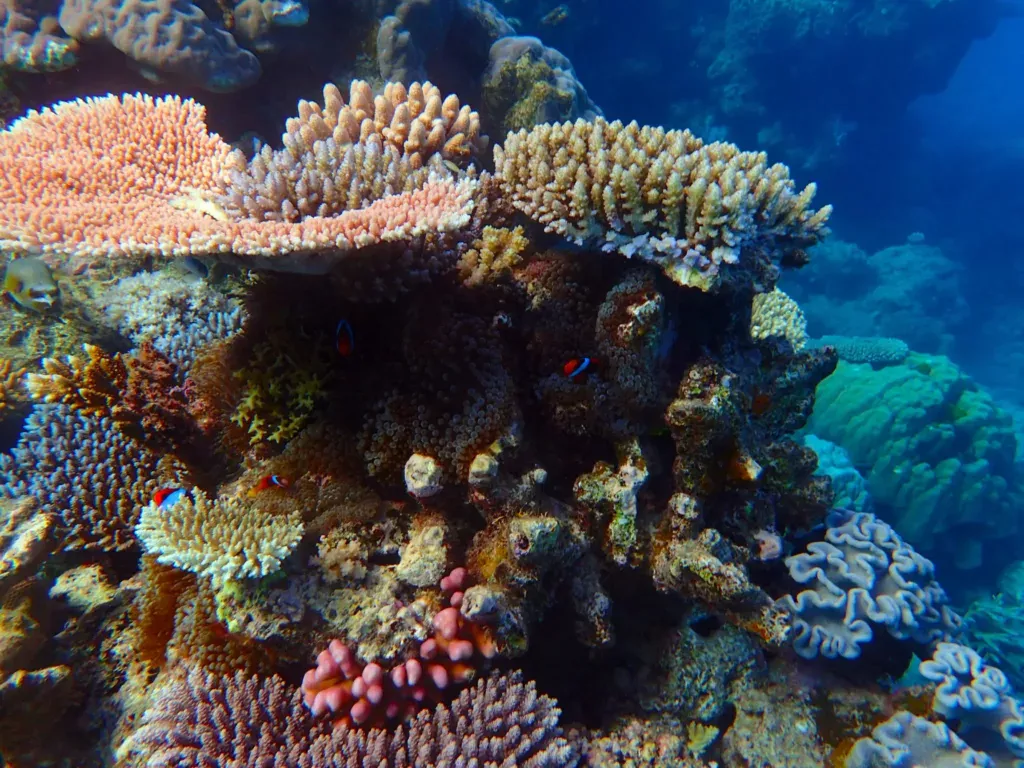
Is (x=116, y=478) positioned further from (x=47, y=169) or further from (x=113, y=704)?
(x=47, y=169)

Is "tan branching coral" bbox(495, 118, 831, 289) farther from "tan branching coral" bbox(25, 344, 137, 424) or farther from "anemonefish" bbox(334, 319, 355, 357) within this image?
"tan branching coral" bbox(25, 344, 137, 424)

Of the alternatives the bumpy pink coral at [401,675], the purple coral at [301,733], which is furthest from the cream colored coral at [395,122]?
the purple coral at [301,733]

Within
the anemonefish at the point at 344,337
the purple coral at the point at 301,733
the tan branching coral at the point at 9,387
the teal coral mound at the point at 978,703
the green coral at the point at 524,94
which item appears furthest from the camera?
the green coral at the point at 524,94

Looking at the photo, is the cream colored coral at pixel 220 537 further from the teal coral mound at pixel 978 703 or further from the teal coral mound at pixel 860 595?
the teal coral mound at pixel 978 703

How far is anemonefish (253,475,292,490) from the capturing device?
9.73 ft

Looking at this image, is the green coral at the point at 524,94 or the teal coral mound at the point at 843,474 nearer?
the green coral at the point at 524,94

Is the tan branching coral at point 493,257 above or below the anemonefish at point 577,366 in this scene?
above

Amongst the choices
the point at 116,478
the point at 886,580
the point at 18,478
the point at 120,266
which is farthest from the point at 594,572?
the point at 120,266

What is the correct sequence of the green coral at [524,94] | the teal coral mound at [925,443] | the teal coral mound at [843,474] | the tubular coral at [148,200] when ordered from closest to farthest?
the tubular coral at [148,200], the green coral at [524,94], the teal coral mound at [843,474], the teal coral mound at [925,443]

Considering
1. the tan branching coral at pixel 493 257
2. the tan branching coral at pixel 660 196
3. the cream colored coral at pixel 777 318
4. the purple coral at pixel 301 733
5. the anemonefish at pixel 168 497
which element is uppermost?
the cream colored coral at pixel 777 318

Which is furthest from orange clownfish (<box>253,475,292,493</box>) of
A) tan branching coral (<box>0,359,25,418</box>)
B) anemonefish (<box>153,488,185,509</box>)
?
tan branching coral (<box>0,359,25,418</box>)

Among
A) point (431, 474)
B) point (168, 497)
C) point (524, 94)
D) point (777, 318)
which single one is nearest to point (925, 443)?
point (777, 318)

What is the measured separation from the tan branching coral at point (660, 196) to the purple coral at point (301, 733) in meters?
2.51

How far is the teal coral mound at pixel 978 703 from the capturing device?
11.7ft
